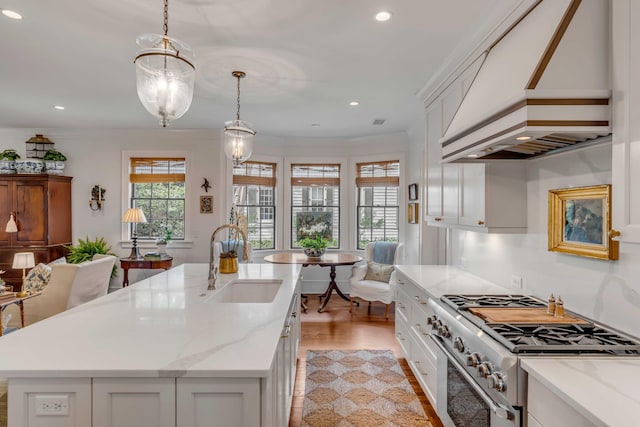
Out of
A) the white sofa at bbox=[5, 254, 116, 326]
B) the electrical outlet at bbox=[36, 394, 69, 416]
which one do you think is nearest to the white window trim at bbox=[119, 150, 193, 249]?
the white sofa at bbox=[5, 254, 116, 326]

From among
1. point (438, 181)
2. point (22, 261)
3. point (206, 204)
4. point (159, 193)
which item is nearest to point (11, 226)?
point (22, 261)

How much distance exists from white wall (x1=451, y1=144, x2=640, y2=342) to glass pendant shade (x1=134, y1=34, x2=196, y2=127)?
7.05ft

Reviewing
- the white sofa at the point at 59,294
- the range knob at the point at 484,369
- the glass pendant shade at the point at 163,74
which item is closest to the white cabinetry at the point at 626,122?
the range knob at the point at 484,369

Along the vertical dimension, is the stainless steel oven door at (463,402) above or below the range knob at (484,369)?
below

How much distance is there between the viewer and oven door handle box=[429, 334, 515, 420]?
1.45 metres

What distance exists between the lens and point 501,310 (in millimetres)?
2016

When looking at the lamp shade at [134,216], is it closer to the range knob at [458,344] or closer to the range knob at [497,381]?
A: the range knob at [458,344]

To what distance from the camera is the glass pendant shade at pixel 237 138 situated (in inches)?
137

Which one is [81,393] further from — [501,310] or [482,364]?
[501,310]

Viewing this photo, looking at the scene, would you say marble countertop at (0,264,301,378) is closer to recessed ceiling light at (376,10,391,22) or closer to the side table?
recessed ceiling light at (376,10,391,22)

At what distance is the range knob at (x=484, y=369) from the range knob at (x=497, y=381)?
0.03 m

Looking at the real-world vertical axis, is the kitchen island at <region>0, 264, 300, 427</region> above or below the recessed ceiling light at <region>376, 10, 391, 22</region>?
below

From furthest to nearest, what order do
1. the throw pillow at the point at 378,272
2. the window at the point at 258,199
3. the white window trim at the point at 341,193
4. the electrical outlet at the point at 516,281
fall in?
the white window trim at the point at 341,193, the window at the point at 258,199, the throw pillow at the point at 378,272, the electrical outlet at the point at 516,281

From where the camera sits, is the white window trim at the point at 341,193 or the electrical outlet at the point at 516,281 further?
the white window trim at the point at 341,193
